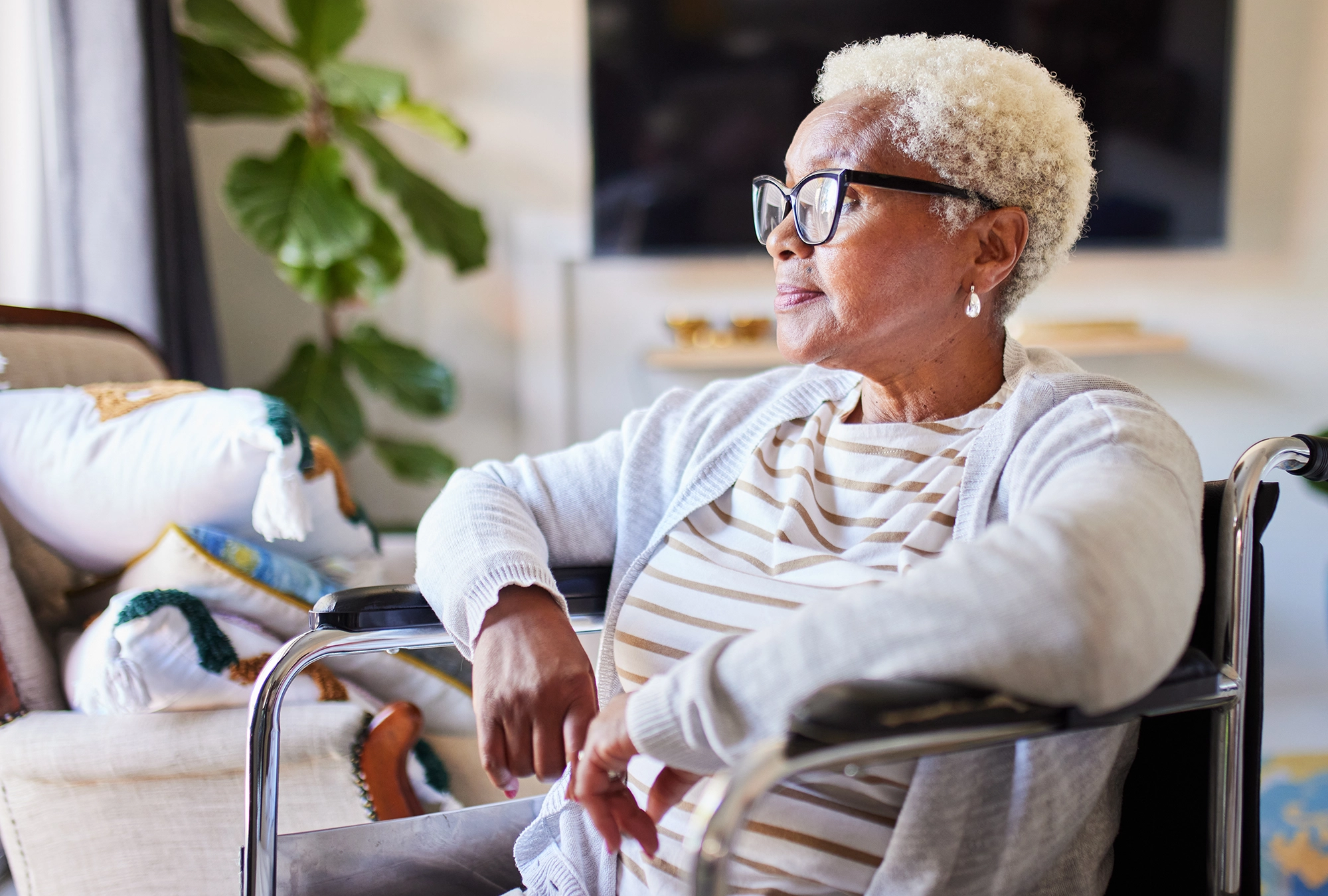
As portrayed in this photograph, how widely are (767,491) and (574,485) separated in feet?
0.75

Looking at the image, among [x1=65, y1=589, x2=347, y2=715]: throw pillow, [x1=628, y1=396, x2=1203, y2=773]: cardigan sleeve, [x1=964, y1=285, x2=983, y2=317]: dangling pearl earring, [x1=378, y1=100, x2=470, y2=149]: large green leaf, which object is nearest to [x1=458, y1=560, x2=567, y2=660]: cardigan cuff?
[x1=628, y1=396, x2=1203, y2=773]: cardigan sleeve

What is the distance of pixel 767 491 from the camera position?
1.07m

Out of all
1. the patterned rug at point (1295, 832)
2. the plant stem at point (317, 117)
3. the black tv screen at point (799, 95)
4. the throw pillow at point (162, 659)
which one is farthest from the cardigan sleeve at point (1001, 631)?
the black tv screen at point (799, 95)

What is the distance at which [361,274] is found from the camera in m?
2.74

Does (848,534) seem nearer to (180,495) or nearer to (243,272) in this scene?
(180,495)

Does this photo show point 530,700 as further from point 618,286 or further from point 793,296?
point 618,286

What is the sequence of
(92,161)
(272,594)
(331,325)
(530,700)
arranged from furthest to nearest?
(331,325) → (92,161) → (272,594) → (530,700)

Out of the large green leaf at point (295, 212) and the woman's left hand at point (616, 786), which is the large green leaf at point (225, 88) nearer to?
the large green leaf at point (295, 212)

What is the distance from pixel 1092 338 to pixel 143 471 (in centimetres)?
240

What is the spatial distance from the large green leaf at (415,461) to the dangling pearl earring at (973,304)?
6.40 feet

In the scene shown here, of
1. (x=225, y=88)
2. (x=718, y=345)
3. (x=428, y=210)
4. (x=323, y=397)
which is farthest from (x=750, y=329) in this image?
(x=225, y=88)

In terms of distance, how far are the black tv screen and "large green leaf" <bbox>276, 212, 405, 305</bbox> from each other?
0.61 m

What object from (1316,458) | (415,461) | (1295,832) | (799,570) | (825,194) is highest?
(825,194)

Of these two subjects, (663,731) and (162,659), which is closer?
(663,731)
